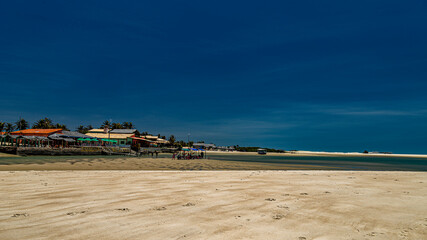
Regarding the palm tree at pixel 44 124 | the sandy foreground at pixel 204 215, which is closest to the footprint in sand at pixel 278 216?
the sandy foreground at pixel 204 215

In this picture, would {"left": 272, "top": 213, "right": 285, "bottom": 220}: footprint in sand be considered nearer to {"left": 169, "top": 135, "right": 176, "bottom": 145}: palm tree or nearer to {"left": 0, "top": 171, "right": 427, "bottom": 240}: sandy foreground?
{"left": 0, "top": 171, "right": 427, "bottom": 240}: sandy foreground

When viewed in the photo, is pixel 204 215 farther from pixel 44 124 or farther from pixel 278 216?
pixel 44 124

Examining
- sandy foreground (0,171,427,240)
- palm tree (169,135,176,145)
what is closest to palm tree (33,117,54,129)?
palm tree (169,135,176,145)

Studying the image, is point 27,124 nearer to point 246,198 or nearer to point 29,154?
point 29,154

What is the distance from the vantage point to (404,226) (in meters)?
5.19

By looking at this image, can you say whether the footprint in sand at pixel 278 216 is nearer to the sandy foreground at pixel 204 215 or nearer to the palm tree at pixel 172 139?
the sandy foreground at pixel 204 215

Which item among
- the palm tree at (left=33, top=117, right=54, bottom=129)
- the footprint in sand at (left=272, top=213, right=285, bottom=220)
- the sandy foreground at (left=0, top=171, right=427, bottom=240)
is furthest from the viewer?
the palm tree at (left=33, top=117, right=54, bottom=129)

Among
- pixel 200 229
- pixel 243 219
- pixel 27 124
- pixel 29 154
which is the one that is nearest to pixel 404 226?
pixel 243 219

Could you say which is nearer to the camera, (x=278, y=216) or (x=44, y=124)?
(x=278, y=216)

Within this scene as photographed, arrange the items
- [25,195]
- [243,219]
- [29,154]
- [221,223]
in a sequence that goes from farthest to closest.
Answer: [29,154], [25,195], [243,219], [221,223]

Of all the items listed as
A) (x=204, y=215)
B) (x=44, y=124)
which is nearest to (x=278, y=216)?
(x=204, y=215)

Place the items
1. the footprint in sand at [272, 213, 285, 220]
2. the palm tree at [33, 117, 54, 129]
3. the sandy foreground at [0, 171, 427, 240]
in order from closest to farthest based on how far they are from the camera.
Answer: the sandy foreground at [0, 171, 427, 240]
the footprint in sand at [272, 213, 285, 220]
the palm tree at [33, 117, 54, 129]

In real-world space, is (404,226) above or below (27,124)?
below

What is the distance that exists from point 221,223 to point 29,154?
56.8 meters
